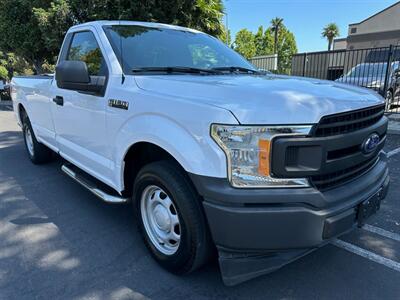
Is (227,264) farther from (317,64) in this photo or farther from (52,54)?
(52,54)

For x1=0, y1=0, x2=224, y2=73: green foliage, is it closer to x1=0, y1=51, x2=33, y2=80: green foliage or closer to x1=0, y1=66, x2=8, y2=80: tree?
x1=0, y1=51, x2=33, y2=80: green foliage

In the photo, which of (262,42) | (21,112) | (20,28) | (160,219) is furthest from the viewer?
(262,42)

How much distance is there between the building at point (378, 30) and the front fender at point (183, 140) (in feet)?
127

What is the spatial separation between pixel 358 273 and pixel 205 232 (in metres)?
1.38

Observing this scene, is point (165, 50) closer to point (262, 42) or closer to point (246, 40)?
point (246, 40)

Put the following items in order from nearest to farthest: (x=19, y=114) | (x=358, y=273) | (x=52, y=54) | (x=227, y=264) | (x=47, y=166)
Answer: (x=227, y=264), (x=358, y=273), (x=47, y=166), (x=19, y=114), (x=52, y=54)

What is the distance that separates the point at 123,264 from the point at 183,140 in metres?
1.33

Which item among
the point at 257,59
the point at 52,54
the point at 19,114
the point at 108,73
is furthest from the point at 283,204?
the point at 257,59

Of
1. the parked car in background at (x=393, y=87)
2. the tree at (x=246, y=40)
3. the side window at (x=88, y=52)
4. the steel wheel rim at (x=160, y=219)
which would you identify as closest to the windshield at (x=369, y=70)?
the parked car in background at (x=393, y=87)

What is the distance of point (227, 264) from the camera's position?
220cm

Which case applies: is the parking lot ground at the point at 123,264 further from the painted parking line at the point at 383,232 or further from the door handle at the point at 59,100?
the door handle at the point at 59,100

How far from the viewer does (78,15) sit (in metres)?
11.8

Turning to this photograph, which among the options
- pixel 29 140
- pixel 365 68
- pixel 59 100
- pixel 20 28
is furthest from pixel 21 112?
pixel 20 28

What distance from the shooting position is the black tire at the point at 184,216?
2318 mm
